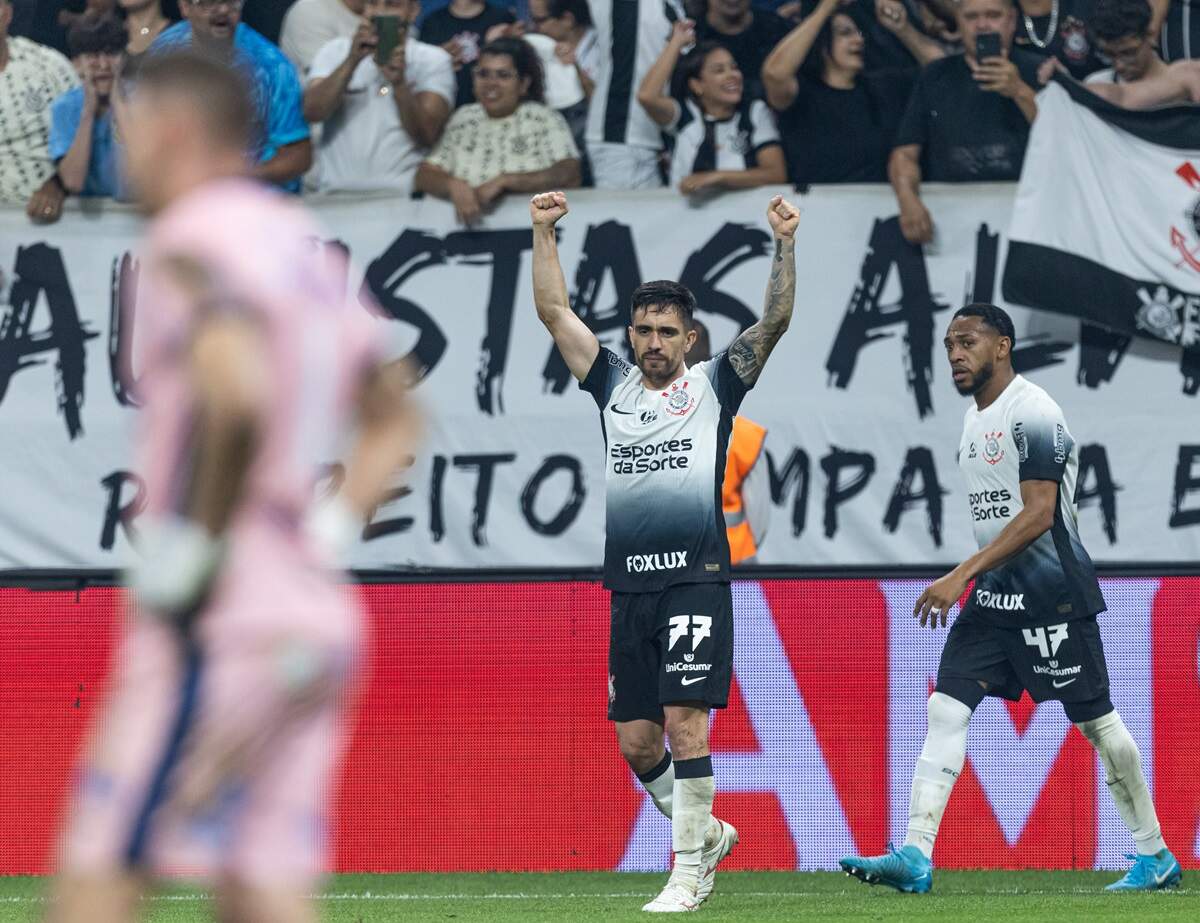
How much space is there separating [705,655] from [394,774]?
2.44 m

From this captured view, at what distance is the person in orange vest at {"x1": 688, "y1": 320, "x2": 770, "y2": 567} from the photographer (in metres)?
9.52

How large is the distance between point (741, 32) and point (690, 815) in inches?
229

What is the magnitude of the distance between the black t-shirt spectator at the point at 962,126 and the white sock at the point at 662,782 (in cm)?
443

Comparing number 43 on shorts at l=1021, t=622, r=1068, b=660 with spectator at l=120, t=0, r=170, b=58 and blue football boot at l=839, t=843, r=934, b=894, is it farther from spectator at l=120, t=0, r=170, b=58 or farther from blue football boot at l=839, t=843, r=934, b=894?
spectator at l=120, t=0, r=170, b=58

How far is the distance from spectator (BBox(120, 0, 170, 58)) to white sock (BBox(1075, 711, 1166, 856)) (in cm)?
666

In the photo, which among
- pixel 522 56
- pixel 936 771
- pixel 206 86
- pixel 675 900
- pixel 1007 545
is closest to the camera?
pixel 206 86

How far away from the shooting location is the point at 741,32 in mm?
12102

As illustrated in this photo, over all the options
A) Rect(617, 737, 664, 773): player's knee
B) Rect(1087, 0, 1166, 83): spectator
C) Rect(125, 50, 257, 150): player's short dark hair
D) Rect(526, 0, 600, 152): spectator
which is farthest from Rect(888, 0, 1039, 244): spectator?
Rect(125, 50, 257, 150): player's short dark hair

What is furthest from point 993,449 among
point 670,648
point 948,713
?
point 670,648

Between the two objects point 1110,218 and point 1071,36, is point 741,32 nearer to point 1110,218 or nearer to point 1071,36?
point 1071,36

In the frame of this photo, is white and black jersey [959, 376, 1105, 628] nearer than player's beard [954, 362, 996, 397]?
Yes

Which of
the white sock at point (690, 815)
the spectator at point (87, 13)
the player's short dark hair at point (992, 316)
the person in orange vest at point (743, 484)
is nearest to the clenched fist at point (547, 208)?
the person in orange vest at point (743, 484)

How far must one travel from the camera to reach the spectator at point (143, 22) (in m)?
12.0

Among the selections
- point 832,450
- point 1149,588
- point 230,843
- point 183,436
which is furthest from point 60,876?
point 832,450
